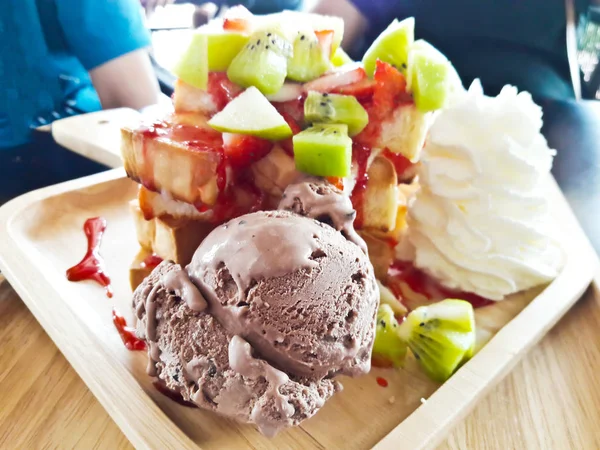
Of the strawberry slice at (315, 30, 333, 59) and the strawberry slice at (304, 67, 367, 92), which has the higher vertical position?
the strawberry slice at (315, 30, 333, 59)

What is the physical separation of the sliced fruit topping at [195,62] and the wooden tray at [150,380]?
1.91 ft

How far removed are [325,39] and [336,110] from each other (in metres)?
0.24

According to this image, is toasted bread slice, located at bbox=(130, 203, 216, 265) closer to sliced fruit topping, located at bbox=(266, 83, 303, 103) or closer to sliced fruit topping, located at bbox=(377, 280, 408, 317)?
sliced fruit topping, located at bbox=(266, 83, 303, 103)

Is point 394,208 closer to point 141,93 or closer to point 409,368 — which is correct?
point 409,368

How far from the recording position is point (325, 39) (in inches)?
50.4

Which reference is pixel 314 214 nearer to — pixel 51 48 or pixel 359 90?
pixel 359 90

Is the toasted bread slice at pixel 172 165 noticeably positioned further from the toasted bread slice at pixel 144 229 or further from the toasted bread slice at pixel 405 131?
the toasted bread slice at pixel 405 131

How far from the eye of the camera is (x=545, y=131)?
2.44 meters

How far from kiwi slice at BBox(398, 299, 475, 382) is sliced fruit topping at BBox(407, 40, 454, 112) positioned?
1.62 ft

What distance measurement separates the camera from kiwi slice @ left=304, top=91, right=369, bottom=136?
3.76 ft

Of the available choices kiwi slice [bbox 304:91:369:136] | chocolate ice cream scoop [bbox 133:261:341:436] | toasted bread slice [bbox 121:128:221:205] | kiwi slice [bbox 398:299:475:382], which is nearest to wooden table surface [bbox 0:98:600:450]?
kiwi slice [bbox 398:299:475:382]

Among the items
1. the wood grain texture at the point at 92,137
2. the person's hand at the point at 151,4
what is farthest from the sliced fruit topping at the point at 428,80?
the person's hand at the point at 151,4

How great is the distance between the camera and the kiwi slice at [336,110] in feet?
3.76

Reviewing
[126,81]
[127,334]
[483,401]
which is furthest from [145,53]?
[483,401]
